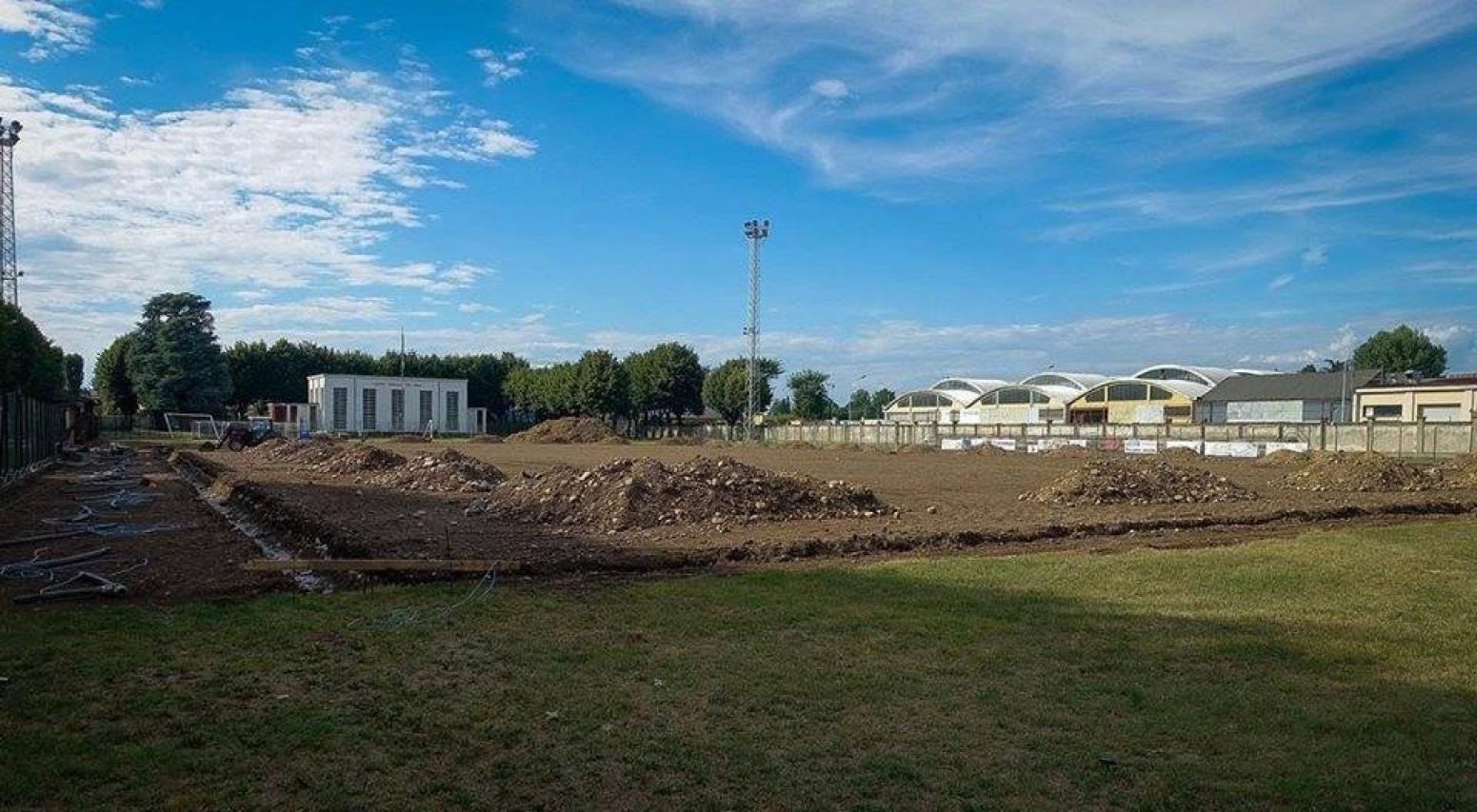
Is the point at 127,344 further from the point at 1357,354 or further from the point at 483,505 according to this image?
the point at 1357,354

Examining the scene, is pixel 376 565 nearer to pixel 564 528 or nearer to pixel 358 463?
pixel 564 528

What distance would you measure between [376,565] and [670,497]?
313 inches

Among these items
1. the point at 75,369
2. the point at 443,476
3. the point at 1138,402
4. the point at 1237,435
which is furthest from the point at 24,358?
the point at 75,369

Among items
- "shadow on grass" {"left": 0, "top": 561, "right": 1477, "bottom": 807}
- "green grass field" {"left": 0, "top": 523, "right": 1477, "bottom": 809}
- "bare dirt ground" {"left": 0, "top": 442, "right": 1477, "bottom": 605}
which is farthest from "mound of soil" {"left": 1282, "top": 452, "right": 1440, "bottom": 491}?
"shadow on grass" {"left": 0, "top": 561, "right": 1477, "bottom": 807}

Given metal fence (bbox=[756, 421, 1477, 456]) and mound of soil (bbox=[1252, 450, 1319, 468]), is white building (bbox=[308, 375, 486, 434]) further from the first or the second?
mound of soil (bbox=[1252, 450, 1319, 468])

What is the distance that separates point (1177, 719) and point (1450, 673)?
3020 mm

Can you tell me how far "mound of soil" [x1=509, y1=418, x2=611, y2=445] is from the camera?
283 feet

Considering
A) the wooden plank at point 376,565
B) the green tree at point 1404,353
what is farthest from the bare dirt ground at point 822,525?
the green tree at point 1404,353

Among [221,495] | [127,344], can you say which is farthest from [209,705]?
[127,344]

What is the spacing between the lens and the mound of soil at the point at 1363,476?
30.3 metres

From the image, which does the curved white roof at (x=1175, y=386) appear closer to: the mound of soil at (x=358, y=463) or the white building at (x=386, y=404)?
the white building at (x=386, y=404)

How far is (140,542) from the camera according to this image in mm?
17375

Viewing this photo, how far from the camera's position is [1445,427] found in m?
52.6

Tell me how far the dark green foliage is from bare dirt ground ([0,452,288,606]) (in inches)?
314
